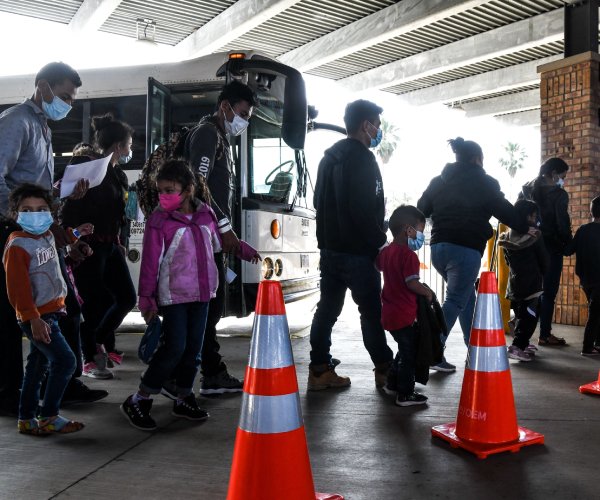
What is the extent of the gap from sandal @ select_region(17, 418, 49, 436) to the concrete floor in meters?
0.04

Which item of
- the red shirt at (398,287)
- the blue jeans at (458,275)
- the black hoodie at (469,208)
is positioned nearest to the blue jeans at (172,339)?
the red shirt at (398,287)

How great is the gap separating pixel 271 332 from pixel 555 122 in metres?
7.51

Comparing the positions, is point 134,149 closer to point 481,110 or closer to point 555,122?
point 555,122

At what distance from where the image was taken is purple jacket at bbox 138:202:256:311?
3482 mm

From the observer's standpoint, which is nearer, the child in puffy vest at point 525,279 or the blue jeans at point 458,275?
the blue jeans at point 458,275

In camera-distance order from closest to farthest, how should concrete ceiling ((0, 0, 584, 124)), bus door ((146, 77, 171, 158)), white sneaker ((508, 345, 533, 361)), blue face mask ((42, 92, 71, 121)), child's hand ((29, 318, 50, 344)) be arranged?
child's hand ((29, 318, 50, 344)) → blue face mask ((42, 92, 71, 121)) → white sneaker ((508, 345, 533, 361)) → bus door ((146, 77, 171, 158)) → concrete ceiling ((0, 0, 584, 124))

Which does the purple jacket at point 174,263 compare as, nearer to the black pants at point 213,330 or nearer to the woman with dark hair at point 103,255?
the black pants at point 213,330

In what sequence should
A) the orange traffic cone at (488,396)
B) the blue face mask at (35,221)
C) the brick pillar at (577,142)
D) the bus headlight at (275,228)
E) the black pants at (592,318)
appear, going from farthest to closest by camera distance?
the brick pillar at (577,142) → the bus headlight at (275,228) → the black pants at (592,318) → the blue face mask at (35,221) → the orange traffic cone at (488,396)

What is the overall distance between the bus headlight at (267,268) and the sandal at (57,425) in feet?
12.2

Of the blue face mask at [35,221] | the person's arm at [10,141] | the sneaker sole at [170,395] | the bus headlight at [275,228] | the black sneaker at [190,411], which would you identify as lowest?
the black sneaker at [190,411]

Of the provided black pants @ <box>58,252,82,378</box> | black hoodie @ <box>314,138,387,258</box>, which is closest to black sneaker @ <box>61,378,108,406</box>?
black pants @ <box>58,252,82,378</box>

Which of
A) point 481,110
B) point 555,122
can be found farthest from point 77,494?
point 481,110

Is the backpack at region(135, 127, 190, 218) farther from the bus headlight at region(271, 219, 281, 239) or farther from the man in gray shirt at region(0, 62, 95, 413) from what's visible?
the bus headlight at region(271, 219, 281, 239)

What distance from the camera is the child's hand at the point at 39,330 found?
3254 mm
